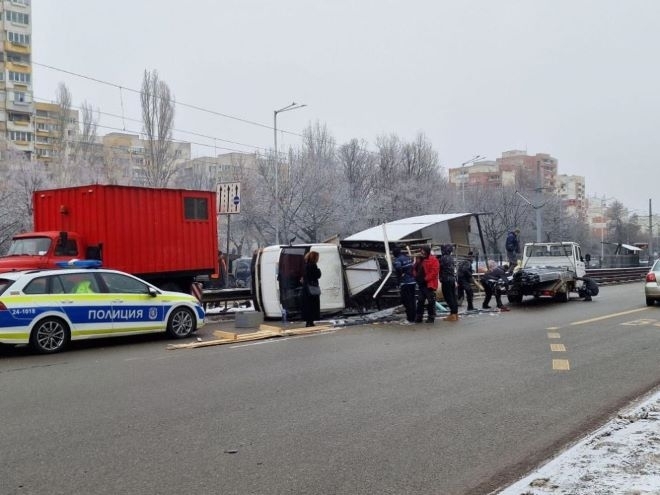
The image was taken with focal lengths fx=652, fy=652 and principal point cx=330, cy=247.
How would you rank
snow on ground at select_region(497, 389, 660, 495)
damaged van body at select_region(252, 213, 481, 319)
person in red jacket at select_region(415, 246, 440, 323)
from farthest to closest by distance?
damaged van body at select_region(252, 213, 481, 319)
person in red jacket at select_region(415, 246, 440, 323)
snow on ground at select_region(497, 389, 660, 495)

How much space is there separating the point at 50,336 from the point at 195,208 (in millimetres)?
7157

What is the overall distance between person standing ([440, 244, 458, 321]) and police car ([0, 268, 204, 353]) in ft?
20.0

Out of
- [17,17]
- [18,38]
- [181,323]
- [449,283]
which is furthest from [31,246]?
[17,17]

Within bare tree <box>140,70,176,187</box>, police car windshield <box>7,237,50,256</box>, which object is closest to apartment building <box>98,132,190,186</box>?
bare tree <box>140,70,176,187</box>

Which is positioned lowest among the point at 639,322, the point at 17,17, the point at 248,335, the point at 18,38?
the point at 639,322

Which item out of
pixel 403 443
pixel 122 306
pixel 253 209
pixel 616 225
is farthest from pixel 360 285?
pixel 616 225

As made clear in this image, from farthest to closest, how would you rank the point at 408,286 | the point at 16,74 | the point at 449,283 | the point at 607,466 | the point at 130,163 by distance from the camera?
the point at 16,74, the point at 130,163, the point at 449,283, the point at 408,286, the point at 607,466

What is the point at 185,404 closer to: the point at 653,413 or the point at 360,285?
the point at 653,413

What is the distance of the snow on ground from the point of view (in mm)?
4289

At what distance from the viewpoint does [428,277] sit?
573 inches

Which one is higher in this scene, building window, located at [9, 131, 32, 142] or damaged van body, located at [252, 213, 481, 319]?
building window, located at [9, 131, 32, 142]

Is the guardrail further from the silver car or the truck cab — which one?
the truck cab

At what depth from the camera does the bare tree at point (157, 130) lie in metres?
46.5

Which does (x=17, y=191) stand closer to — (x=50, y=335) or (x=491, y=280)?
Result: (x=50, y=335)
